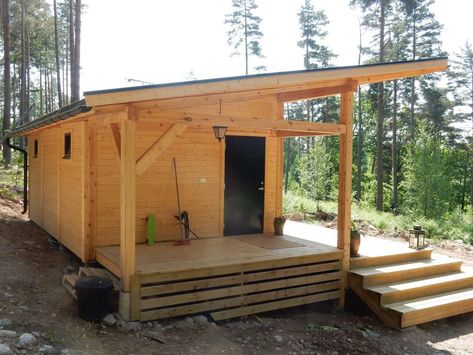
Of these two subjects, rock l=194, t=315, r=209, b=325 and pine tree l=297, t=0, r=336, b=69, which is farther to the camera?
pine tree l=297, t=0, r=336, b=69

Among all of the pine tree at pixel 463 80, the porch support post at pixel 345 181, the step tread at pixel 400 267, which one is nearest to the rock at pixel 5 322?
the porch support post at pixel 345 181

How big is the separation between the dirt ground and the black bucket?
3.8 inches

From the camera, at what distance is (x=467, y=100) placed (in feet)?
76.9

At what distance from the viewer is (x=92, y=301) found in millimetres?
4320

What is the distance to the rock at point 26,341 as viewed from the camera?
339 cm

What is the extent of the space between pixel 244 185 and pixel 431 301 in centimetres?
355

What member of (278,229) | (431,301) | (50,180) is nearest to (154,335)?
(278,229)

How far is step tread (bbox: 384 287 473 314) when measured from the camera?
5.33 metres

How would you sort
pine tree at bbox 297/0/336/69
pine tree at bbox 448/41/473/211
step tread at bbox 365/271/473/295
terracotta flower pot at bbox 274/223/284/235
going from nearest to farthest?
step tread at bbox 365/271/473/295
terracotta flower pot at bbox 274/223/284/235
pine tree at bbox 297/0/336/69
pine tree at bbox 448/41/473/211

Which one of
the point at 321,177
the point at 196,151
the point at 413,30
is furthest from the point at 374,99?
the point at 196,151

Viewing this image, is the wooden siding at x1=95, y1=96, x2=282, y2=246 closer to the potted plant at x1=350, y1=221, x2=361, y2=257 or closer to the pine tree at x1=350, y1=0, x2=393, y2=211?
the potted plant at x1=350, y1=221, x2=361, y2=257

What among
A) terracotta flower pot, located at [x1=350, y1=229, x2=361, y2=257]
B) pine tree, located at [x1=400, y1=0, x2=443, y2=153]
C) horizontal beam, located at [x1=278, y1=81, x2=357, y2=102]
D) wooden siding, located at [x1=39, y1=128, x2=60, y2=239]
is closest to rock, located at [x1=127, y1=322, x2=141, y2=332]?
terracotta flower pot, located at [x1=350, y1=229, x2=361, y2=257]

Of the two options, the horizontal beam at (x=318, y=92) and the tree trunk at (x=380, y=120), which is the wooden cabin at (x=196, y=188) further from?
the tree trunk at (x=380, y=120)

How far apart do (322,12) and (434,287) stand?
19068 mm
